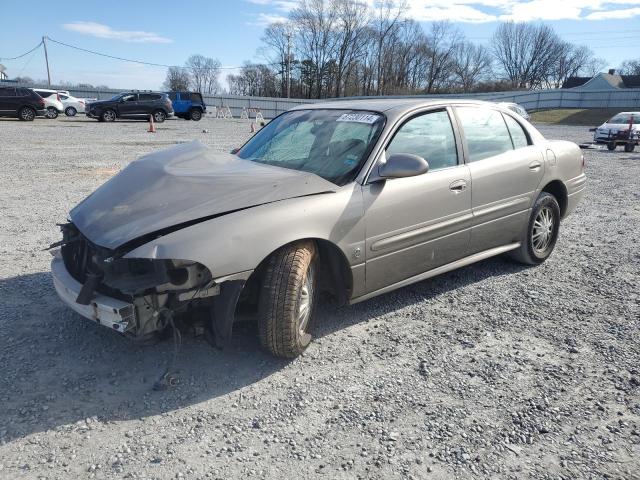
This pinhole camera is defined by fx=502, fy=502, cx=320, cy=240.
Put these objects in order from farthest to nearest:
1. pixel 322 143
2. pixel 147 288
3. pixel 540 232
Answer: pixel 540 232
pixel 322 143
pixel 147 288

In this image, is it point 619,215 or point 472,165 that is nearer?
point 472,165

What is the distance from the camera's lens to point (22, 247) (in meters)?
5.23

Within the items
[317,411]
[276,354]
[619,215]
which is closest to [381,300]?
[276,354]

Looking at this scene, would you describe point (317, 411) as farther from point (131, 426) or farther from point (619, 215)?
point (619, 215)

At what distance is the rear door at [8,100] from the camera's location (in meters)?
23.4

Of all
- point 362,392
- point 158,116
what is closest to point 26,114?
point 158,116

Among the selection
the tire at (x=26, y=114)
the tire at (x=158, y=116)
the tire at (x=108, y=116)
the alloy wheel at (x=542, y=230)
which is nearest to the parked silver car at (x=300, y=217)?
the alloy wheel at (x=542, y=230)

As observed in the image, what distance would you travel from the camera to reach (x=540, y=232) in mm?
5004

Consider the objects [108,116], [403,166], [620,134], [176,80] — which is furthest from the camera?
[176,80]

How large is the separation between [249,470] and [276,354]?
0.90 m

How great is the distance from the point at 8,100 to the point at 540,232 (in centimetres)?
2593

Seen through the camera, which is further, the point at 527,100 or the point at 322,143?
the point at 527,100

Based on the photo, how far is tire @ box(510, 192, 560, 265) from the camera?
486 cm

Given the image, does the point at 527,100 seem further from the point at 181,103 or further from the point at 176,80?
the point at 176,80
